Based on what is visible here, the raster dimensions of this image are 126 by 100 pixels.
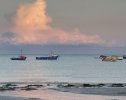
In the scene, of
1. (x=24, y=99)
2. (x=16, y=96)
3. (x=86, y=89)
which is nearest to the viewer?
(x=24, y=99)

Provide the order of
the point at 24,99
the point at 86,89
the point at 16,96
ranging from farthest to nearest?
1. the point at 86,89
2. the point at 16,96
3. the point at 24,99

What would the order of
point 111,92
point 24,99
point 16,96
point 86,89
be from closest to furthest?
1. point 24,99
2. point 16,96
3. point 111,92
4. point 86,89

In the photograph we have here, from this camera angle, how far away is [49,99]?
190 ft

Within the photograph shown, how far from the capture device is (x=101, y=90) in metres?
70.7

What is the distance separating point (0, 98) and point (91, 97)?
1189 cm

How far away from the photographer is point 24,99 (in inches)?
2256

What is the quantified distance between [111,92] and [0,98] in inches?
704

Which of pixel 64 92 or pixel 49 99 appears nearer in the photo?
pixel 49 99

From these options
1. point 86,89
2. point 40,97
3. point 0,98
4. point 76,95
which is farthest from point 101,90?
point 0,98

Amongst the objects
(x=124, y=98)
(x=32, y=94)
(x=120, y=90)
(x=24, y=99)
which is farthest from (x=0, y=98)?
(x=120, y=90)

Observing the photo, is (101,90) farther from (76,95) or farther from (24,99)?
(24,99)

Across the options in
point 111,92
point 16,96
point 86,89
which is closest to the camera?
point 16,96

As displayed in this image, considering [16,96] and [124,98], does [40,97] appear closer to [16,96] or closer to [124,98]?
[16,96]

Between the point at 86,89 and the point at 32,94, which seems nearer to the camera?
the point at 32,94
